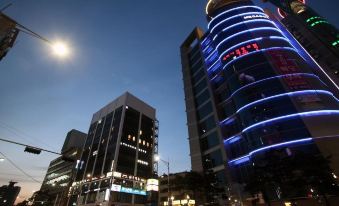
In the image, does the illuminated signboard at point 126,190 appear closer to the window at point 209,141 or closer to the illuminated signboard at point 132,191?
the illuminated signboard at point 132,191

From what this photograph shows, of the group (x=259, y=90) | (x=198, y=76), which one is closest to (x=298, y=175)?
(x=259, y=90)

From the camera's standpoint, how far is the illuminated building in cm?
6253

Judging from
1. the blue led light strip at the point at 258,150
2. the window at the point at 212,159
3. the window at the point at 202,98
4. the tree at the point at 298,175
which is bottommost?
the tree at the point at 298,175

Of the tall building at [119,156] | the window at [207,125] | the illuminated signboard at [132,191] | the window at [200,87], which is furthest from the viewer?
the illuminated signboard at [132,191]

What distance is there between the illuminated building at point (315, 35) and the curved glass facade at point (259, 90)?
1503 cm

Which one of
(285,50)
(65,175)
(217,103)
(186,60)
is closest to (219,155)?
(217,103)

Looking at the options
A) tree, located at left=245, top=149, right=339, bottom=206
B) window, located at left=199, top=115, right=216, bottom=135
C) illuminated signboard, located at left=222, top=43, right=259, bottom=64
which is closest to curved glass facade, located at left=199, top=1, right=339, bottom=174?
illuminated signboard, located at left=222, top=43, right=259, bottom=64

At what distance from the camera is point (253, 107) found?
43.1 meters

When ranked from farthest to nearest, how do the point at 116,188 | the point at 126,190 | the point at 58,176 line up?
the point at 58,176 < the point at 126,190 < the point at 116,188

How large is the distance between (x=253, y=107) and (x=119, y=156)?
167 ft

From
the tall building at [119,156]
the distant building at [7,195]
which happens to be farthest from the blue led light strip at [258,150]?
the distant building at [7,195]

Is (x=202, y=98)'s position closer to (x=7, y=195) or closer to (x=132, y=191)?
(x=132, y=191)

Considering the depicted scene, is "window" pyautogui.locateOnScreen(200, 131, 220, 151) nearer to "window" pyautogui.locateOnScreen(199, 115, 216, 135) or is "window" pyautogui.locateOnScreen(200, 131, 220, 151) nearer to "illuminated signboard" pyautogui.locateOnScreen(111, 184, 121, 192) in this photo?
"window" pyautogui.locateOnScreen(199, 115, 216, 135)

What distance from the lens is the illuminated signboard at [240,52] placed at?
51625 millimetres
